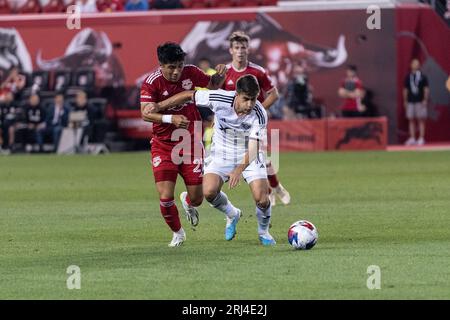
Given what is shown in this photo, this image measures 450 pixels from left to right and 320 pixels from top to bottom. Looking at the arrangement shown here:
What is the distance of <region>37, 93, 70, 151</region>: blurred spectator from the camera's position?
33.5 metres

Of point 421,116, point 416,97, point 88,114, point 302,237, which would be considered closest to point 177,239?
point 302,237

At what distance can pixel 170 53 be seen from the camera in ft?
44.5

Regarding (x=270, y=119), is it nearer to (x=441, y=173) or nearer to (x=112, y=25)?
(x=112, y=25)

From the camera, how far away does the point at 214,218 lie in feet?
57.2

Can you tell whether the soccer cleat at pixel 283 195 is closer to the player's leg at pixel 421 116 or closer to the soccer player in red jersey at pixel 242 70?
the soccer player in red jersey at pixel 242 70

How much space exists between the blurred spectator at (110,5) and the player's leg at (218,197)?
75.6 feet

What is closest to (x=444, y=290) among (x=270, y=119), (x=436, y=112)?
(x=270, y=119)

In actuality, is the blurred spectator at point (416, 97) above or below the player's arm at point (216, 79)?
above

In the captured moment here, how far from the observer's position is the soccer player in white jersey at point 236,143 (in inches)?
537

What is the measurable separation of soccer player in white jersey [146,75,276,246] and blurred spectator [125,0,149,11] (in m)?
22.2

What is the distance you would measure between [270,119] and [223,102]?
64.5ft

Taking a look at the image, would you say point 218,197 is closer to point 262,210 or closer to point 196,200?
point 196,200

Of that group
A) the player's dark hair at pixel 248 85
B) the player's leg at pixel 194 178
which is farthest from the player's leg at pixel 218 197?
the player's dark hair at pixel 248 85
